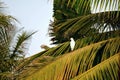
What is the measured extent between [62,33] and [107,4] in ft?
5.74

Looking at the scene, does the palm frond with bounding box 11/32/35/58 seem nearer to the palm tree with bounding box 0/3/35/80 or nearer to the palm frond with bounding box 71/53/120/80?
the palm tree with bounding box 0/3/35/80

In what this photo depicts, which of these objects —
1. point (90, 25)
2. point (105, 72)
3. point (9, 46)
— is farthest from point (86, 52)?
point (9, 46)

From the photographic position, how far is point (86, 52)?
4.07m

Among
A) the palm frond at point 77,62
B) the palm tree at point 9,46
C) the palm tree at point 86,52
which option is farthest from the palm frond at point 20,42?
the palm frond at point 77,62

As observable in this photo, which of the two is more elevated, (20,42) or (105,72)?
(105,72)

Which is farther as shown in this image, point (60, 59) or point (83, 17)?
point (83, 17)

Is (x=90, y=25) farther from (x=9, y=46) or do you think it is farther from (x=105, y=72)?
(x=9, y=46)

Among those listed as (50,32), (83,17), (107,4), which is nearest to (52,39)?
(50,32)

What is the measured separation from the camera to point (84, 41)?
183 inches

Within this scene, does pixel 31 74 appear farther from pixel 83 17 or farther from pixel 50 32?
pixel 50 32

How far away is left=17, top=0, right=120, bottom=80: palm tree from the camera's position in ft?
12.0

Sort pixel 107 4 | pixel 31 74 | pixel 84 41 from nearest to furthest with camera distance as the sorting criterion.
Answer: pixel 107 4, pixel 31 74, pixel 84 41

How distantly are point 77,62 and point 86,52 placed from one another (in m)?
0.19

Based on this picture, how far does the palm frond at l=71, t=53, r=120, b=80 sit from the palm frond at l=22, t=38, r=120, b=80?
0.25 m
